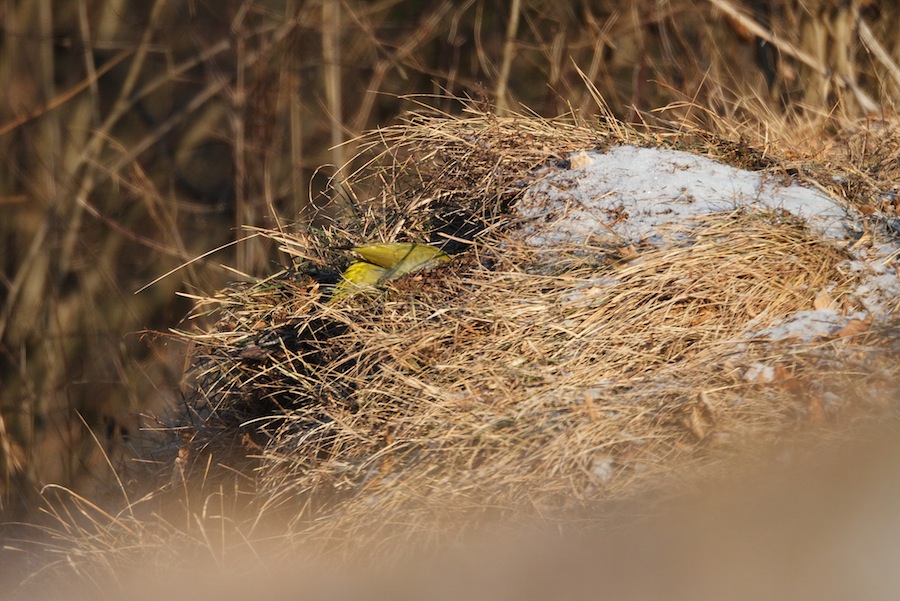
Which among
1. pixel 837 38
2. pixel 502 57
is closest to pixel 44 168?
pixel 502 57

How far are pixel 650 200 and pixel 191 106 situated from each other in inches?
211

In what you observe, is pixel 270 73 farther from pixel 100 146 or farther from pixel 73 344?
pixel 73 344

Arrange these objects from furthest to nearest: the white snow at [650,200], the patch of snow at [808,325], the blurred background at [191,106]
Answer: the blurred background at [191,106] < the white snow at [650,200] < the patch of snow at [808,325]

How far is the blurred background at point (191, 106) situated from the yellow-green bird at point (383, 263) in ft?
13.5

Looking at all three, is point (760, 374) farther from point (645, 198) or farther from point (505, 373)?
point (645, 198)

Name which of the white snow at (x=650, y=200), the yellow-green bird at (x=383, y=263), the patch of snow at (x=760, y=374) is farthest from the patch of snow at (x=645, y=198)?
the patch of snow at (x=760, y=374)

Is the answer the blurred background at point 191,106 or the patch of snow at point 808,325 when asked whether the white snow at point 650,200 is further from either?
the blurred background at point 191,106

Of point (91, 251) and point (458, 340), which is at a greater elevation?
point (458, 340)

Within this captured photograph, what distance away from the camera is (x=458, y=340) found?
2.42 meters

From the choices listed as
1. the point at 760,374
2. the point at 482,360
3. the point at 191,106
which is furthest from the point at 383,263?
the point at 191,106

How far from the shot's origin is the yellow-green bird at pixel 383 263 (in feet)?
8.65

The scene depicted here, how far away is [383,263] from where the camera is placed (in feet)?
8.81

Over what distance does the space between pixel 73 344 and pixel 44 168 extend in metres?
1.40

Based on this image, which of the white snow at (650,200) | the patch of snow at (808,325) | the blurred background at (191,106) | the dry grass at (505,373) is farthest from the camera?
the blurred background at (191,106)
